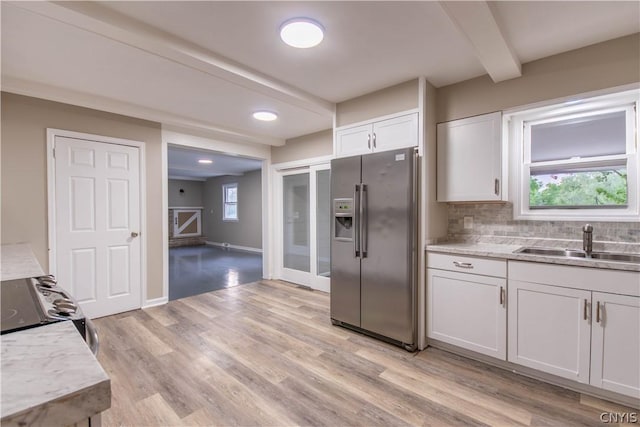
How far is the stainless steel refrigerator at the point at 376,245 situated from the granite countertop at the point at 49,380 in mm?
2333

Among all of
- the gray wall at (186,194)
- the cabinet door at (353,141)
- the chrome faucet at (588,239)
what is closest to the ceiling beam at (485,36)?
the cabinet door at (353,141)

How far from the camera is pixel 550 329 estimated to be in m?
2.08

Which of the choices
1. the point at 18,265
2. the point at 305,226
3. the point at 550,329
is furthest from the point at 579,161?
the point at 18,265

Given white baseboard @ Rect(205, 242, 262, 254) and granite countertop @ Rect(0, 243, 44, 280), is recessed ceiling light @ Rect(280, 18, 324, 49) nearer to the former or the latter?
granite countertop @ Rect(0, 243, 44, 280)

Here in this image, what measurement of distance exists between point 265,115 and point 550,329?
136 inches

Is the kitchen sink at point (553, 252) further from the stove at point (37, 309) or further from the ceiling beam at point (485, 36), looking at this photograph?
the stove at point (37, 309)

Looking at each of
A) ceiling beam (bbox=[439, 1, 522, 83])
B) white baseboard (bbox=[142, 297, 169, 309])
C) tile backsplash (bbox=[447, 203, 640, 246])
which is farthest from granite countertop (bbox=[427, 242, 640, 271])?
white baseboard (bbox=[142, 297, 169, 309])

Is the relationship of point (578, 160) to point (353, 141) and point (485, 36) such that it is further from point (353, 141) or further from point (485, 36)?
point (353, 141)

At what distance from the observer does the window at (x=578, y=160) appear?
7.56ft

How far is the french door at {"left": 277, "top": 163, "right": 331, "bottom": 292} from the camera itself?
445 cm

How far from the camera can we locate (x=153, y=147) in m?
3.75

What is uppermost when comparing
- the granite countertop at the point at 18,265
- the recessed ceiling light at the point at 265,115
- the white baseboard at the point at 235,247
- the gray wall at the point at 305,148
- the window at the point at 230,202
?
the recessed ceiling light at the point at 265,115

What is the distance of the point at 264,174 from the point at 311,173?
3.68 feet

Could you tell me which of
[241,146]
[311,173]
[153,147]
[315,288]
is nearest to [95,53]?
[153,147]
